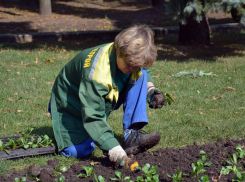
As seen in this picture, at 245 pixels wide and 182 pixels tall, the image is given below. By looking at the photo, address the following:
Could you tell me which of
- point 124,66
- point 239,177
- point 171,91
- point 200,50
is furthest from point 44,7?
point 239,177

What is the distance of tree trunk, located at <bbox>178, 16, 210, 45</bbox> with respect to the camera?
8.18 meters

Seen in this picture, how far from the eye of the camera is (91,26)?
1197cm

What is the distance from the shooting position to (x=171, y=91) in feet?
16.0

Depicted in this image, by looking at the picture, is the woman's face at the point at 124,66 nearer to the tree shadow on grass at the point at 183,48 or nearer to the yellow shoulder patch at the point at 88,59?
the yellow shoulder patch at the point at 88,59

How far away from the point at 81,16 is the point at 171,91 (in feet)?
33.4

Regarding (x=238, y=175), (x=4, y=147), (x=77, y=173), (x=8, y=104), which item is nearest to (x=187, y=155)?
(x=238, y=175)

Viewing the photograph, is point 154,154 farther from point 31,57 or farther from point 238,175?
point 31,57

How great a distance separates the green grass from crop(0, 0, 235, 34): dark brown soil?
10.6 feet

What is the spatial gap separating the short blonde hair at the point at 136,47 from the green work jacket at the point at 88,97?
206 mm

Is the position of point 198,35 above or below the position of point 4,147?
above

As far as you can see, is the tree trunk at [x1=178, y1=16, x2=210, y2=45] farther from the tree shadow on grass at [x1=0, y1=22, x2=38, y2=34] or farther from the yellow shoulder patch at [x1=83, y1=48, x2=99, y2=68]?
the yellow shoulder patch at [x1=83, y1=48, x2=99, y2=68]

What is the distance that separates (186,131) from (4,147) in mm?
2075

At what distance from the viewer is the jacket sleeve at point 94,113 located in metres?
2.14

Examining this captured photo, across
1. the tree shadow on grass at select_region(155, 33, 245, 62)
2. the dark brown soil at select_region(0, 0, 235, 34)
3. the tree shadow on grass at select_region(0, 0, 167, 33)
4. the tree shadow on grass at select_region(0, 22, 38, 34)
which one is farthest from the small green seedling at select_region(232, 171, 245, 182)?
the tree shadow on grass at select_region(0, 22, 38, 34)
